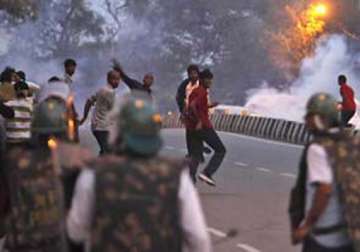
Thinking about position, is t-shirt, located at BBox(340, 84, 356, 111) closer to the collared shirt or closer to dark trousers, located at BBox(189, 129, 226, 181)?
dark trousers, located at BBox(189, 129, 226, 181)

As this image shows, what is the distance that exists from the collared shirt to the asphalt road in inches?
58.0

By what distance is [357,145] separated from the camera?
17.0ft

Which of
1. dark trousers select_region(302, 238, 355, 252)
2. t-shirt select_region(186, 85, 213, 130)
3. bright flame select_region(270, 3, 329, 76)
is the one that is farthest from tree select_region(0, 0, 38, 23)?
dark trousers select_region(302, 238, 355, 252)

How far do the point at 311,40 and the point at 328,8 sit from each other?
2.17 meters

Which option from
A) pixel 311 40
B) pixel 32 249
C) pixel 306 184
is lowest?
pixel 32 249

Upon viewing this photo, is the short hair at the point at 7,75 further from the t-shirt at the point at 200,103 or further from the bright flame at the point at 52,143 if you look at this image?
the bright flame at the point at 52,143

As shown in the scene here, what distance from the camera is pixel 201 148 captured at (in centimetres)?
1352

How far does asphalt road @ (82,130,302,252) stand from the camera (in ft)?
32.3

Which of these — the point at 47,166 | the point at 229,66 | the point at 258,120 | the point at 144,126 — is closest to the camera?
the point at 144,126

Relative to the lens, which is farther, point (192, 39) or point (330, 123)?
point (192, 39)

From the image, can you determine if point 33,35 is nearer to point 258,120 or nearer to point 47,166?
point 258,120

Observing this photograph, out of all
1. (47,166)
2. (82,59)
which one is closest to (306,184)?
(47,166)

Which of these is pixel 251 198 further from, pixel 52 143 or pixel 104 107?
pixel 52 143

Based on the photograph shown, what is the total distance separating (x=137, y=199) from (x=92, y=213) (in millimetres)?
194
